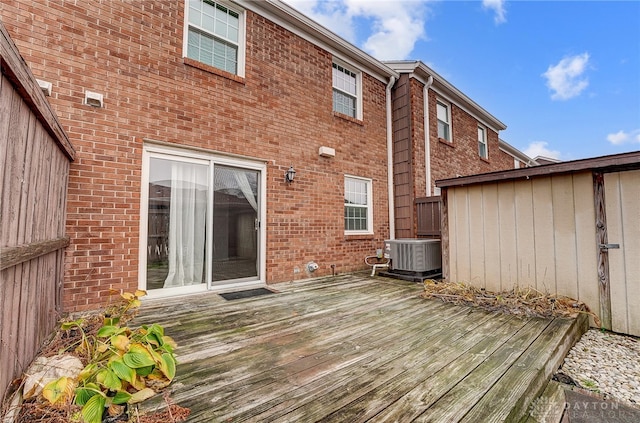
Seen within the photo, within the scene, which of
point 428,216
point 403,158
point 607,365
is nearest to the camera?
point 607,365

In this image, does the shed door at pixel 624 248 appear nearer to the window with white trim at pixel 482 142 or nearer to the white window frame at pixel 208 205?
the white window frame at pixel 208 205

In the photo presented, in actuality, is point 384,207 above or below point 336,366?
above

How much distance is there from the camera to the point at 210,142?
430 centimetres

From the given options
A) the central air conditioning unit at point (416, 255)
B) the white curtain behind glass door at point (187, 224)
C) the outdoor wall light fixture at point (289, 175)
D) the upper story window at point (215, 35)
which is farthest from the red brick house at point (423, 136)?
the white curtain behind glass door at point (187, 224)

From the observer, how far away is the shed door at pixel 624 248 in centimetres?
310

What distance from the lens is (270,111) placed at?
5023 millimetres

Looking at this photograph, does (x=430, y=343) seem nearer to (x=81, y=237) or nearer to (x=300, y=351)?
(x=300, y=351)

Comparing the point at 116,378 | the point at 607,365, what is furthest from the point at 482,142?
the point at 116,378

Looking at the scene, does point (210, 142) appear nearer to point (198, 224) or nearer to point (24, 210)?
point (198, 224)

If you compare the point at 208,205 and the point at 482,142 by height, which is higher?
the point at 482,142

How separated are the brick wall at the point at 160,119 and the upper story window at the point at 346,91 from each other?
39 cm

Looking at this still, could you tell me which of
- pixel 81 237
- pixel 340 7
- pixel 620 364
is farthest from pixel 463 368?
pixel 340 7

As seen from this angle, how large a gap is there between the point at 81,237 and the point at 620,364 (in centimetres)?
578

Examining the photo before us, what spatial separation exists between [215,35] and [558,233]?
602cm
